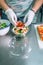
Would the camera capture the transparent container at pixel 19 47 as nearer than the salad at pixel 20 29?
Yes

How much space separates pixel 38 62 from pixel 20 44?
7.1 inches

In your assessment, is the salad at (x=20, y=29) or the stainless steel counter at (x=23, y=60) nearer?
the stainless steel counter at (x=23, y=60)

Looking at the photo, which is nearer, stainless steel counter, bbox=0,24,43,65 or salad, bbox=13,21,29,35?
stainless steel counter, bbox=0,24,43,65

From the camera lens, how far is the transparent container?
945mm

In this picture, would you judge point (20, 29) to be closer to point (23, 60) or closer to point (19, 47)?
point (19, 47)

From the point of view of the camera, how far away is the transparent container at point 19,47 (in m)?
0.95

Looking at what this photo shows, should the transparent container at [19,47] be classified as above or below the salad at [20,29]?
below

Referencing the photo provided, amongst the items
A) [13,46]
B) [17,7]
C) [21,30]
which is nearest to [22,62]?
[13,46]

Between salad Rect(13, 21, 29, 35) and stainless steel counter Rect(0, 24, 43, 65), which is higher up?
salad Rect(13, 21, 29, 35)

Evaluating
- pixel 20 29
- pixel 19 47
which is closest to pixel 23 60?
pixel 19 47

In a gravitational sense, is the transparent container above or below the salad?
below

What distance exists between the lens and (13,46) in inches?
39.9

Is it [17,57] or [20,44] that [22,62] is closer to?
[17,57]

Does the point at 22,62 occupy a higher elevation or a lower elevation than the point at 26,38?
lower
